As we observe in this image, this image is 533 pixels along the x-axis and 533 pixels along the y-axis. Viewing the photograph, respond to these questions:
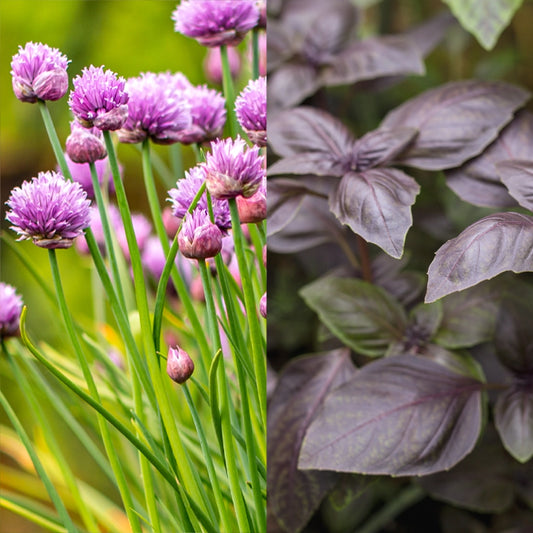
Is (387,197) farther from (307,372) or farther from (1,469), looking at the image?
(1,469)

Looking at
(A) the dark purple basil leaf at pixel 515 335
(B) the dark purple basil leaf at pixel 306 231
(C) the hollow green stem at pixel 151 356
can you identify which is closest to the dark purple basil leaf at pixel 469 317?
(A) the dark purple basil leaf at pixel 515 335

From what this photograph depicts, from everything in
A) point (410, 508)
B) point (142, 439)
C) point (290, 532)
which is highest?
point (142, 439)

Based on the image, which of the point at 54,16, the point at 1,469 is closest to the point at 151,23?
the point at 54,16

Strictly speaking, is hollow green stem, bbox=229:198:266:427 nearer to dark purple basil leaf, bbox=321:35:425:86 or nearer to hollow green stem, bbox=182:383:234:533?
hollow green stem, bbox=182:383:234:533

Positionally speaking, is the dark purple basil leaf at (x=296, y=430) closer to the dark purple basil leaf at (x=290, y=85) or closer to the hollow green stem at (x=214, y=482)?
the hollow green stem at (x=214, y=482)

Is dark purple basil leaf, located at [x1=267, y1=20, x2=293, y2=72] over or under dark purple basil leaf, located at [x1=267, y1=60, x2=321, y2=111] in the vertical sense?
over

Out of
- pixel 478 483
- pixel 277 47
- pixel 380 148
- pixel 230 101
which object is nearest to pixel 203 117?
pixel 230 101

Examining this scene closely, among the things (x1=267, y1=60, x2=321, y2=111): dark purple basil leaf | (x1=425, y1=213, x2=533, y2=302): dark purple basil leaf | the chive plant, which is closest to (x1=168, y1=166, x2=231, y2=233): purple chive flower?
the chive plant
